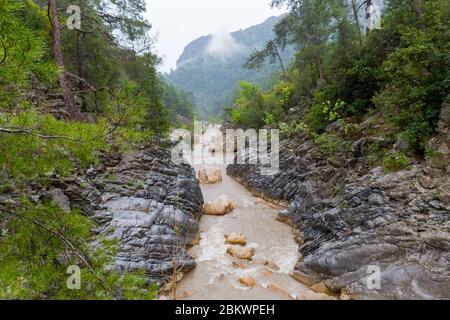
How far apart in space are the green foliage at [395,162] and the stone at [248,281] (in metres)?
4.93

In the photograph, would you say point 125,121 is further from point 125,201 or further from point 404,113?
point 404,113

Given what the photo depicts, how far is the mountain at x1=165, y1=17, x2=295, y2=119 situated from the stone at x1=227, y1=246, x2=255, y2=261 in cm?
6562

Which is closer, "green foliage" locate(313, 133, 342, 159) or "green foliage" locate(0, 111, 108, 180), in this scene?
"green foliage" locate(0, 111, 108, 180)

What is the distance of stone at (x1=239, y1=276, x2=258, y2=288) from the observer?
6646 millimetres

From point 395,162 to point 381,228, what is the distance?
223 centimetres

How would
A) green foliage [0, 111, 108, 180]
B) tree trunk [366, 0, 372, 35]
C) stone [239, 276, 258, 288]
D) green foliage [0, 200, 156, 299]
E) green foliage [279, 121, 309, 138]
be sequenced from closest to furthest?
green foliage [0, 200, 156, 299]
green foliage [0, 111, 108, 180]
stone [239, 276, 258, 288]
tree trunk [366, 0, 372, 35]
green foliage [279, 121, 309, 138]

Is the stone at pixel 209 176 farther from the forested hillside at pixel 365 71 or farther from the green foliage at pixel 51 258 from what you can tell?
the green foliage at pixel 51 258

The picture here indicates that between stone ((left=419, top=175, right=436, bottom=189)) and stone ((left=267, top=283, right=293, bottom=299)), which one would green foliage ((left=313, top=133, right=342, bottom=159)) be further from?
stone ((left=267, top=283, right=293, bottom=299))

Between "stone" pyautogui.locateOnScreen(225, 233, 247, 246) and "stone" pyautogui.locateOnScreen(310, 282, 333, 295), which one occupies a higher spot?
"stone" pyautogui.locateOnScreen(225, 233, 247, 246)

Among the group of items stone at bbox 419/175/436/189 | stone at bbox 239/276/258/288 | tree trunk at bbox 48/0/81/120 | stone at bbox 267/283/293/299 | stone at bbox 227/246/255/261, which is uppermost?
tree trunk at bbox 48/0/81/120

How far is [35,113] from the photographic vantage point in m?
2.76

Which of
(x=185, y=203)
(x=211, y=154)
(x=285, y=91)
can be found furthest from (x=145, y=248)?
(x=211, y=154)

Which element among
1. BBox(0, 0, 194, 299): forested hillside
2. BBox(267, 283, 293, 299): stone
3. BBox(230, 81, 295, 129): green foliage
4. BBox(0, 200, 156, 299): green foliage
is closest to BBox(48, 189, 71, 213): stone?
BBox(0, 0, 194, 299): forested hillside
